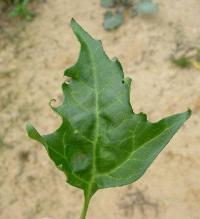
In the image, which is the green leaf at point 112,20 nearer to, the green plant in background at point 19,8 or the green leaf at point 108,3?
the green leaf at point 108,3

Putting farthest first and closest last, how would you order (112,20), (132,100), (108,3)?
(108,3) → (112,20) → (132,100)

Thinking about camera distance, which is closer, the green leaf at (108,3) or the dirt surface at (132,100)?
the dirt surface at (132,100)

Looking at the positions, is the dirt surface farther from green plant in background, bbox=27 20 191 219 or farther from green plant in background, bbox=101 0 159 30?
green plant in background, bbox=27 20 191 219

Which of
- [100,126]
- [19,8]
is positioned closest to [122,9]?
[19,8]

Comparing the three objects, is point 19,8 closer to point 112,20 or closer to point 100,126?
point 112,20

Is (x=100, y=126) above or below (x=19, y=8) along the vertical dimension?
above

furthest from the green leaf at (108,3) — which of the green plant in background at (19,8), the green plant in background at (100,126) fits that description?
the green plant in background at (100,126)

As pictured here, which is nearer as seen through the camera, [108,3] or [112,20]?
[112,20]
